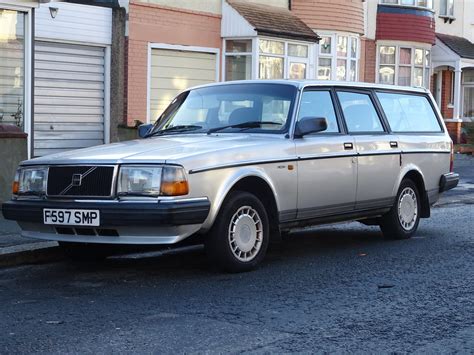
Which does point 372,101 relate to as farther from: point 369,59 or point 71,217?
point 369,59

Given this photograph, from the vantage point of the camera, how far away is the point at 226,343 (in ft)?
17.7

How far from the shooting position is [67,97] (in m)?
17.8

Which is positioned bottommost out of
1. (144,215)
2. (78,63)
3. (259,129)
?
(144,215)


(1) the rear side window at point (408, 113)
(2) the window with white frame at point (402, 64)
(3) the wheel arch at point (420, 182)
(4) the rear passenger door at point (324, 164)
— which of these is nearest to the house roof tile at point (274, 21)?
(2) the window with white frame at point (402, 64)

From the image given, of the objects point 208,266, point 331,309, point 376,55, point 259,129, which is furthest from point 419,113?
point 376,55

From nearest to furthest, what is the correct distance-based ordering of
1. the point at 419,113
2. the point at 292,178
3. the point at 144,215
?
the point at 144,215 < the point at 292,178 < the point at 419,113

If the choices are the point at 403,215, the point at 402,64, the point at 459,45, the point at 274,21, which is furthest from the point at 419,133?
the point at 459,45

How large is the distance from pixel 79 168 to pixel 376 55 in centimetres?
2074

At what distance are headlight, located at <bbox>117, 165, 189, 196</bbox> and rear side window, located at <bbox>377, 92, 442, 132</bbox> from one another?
3601 millimetres

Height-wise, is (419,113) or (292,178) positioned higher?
(419,113)

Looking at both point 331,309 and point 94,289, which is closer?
point 331,309

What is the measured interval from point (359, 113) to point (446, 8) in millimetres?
22725

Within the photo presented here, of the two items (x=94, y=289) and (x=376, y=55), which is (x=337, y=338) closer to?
(x=94, y=289)

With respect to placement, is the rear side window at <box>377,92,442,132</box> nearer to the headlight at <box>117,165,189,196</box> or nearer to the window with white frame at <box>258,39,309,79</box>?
the headlight at <box>117,165,189,196</box>
